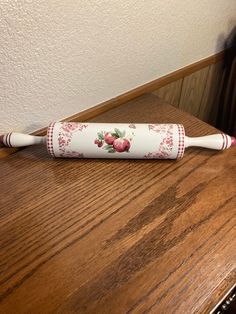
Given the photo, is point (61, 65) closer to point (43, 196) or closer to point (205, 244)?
point (43, 196)

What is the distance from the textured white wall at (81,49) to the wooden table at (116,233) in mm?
129

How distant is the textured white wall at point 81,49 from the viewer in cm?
56

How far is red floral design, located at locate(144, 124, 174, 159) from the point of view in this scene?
0.60 meters

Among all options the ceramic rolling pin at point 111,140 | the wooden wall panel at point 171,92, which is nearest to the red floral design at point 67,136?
the ceramic rolling pin at point 111,140

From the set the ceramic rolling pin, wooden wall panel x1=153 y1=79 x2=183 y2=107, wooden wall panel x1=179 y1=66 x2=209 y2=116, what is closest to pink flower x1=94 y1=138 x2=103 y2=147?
the ceramic rolling pin

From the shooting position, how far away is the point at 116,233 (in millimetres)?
491

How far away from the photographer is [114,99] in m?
0.81

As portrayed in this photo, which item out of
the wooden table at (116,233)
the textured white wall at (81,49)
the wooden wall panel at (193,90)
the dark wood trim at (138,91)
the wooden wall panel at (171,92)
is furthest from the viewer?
the wooden wall panel at (193,90)

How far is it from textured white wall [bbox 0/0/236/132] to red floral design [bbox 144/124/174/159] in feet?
0.76

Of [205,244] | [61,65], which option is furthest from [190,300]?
[61,65]

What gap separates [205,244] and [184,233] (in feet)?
0.13

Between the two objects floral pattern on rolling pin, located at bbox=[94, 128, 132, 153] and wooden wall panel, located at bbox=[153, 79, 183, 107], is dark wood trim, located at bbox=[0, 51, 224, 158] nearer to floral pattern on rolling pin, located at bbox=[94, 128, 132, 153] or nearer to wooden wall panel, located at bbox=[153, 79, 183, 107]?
wooden wall panel, located at bbox=[153, 79, 183, 107]

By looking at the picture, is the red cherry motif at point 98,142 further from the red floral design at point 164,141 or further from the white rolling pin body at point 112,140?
the red floral design at point 164,141

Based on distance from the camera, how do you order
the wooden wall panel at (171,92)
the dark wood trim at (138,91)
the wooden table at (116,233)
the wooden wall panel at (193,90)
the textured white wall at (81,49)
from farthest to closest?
the wooden wall panel at (193,90) < the wooden wall panel at (171,92) < the dark wood trim at (138,91) < the textured white wall at (81,49) < the wooden table at (116,233)
